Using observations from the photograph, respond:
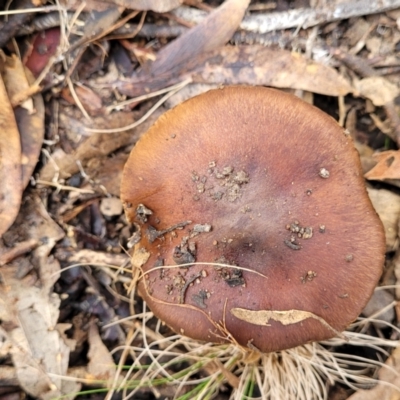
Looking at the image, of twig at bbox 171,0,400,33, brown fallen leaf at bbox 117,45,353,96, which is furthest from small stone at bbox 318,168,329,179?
twig at bbox 171,0,400,33

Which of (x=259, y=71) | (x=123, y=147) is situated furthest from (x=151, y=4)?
(x=123, y=147)

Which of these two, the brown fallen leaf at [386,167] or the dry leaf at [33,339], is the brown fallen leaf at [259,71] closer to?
the brown fallen leaf at [386,167]

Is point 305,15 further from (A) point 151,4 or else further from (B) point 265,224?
(B) point 265,224

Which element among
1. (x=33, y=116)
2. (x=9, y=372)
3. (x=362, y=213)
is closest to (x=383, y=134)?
(x=362, y=213)

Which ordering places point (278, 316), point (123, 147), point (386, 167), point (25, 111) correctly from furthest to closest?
point (123, 147), point (25, 111), point (386, 167), point (278, 316)

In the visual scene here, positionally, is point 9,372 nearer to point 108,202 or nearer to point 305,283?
point 108,202

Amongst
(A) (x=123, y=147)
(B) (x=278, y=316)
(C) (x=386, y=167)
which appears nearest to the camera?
(B) (x=278, y=316)
